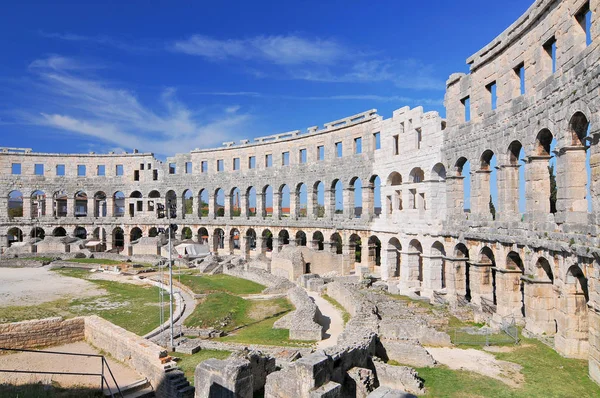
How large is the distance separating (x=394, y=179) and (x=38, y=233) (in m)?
41.3

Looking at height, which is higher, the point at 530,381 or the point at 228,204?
the point at 228,204

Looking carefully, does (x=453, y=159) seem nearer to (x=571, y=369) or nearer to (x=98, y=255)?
(x=571, y=369)

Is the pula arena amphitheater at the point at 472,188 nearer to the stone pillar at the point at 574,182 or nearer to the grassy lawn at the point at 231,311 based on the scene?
the stone pillar at the point at 574,182

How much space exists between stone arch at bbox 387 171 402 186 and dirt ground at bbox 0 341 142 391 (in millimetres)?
20883

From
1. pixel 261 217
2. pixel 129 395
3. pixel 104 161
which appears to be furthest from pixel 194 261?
pixel 129 395

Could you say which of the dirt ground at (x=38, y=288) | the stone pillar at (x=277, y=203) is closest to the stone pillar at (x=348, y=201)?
the stone pillar at (x=277, y=203)

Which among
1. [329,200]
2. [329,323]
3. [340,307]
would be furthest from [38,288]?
[329,200]

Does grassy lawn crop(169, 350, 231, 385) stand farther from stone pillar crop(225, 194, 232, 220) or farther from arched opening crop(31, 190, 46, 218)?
arched opening crop(31, 190, 46, 218)

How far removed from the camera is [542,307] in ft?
51.9

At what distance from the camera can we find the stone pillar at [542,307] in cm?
1571

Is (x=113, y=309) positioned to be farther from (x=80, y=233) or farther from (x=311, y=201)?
(x=80, y=233)

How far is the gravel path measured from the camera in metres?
16.6

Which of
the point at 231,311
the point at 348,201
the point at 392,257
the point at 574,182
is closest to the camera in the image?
the point at 574,182

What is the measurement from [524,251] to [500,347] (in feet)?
12.6
